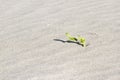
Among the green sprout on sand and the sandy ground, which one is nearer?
the sandy ground

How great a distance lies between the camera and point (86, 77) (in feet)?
8.21

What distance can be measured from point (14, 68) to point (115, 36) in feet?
3.60

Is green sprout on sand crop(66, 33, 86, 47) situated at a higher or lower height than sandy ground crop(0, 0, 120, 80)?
higher

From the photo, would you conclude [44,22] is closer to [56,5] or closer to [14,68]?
[56,5]

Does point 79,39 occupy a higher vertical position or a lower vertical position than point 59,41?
higher

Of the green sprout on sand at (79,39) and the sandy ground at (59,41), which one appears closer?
the sandy ground at (59,41)

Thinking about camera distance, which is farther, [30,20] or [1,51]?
[30,20]

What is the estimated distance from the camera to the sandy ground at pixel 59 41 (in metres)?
2.65

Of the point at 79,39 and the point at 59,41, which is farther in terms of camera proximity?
the point at 59,41

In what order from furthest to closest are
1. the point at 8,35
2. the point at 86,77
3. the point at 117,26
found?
the point at 8,35
the point at 117,26
the point at 86,77

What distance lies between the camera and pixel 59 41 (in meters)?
3.26

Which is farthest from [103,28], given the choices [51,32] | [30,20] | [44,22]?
[30,20]

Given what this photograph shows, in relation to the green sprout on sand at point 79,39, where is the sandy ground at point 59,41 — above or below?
below

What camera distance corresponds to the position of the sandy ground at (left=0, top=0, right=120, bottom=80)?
2645mm
